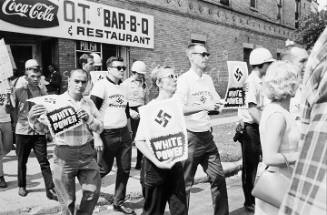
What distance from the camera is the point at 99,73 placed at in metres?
7.08

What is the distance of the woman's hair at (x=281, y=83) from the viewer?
2.91m

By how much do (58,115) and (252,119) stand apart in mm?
2421

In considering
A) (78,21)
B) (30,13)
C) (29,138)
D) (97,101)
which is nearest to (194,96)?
(97,101)

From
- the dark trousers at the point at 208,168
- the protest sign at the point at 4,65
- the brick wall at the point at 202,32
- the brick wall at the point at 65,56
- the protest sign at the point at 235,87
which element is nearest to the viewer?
the dark trousers at the point at 208,168

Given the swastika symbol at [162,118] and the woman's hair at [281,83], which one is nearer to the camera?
the woman's hair at [281,83]

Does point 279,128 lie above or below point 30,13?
below

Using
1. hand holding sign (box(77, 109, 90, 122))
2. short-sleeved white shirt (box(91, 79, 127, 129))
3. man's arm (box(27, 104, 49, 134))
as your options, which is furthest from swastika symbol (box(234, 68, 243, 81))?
man's arm (box(27, 104, 49, 134))

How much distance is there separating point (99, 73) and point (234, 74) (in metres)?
2.90

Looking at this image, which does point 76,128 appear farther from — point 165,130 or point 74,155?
point 165,130

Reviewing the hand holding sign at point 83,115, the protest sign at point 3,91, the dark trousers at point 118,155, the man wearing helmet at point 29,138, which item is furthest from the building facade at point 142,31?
the hand holding sign at point 83,115

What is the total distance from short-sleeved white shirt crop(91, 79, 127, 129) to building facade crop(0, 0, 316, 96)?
2500mm

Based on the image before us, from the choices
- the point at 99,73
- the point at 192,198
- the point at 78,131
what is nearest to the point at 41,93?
the point at 99,73

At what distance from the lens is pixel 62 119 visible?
3.73 m

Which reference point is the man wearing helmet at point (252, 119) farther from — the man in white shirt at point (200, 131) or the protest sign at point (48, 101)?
the protest sign at point (48, 101)
